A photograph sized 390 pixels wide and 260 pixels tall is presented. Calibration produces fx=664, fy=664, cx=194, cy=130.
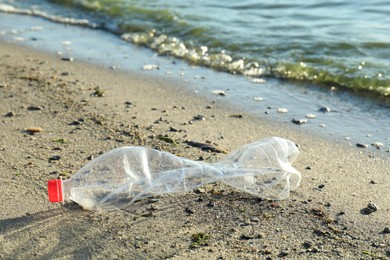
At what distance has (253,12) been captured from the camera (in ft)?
32.2

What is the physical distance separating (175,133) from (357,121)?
65.9 inches

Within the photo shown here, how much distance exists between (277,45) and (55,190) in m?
4.94

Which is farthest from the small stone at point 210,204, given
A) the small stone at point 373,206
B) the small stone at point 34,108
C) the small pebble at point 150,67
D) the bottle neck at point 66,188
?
the small pebble at point 150,67

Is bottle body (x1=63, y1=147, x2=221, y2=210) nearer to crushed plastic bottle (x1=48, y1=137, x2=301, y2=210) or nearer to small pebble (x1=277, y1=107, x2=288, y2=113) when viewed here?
crushed plastic bottle (x1=48, y1=137, x2=301, y2=210)

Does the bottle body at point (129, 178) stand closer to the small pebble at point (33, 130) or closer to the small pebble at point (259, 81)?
the small pebble at point (33, 130)

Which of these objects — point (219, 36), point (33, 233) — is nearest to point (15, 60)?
point (219, 36)

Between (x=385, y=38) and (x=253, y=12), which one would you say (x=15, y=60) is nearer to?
(x=253, y=12)

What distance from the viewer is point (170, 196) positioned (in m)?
4.09

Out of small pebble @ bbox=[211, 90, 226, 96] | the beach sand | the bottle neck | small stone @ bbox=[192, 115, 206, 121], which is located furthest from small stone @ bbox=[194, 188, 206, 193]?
small pebble @ bbox=[211, 90, 226, 96]

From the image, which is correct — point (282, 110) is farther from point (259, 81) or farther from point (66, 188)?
point (66, 188)

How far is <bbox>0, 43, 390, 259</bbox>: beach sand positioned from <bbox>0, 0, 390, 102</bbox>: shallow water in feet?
4.78

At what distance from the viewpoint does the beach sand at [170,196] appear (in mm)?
3557

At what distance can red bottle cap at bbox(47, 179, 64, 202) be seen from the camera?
372 centimetres

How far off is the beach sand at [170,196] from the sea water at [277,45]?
0.69m
